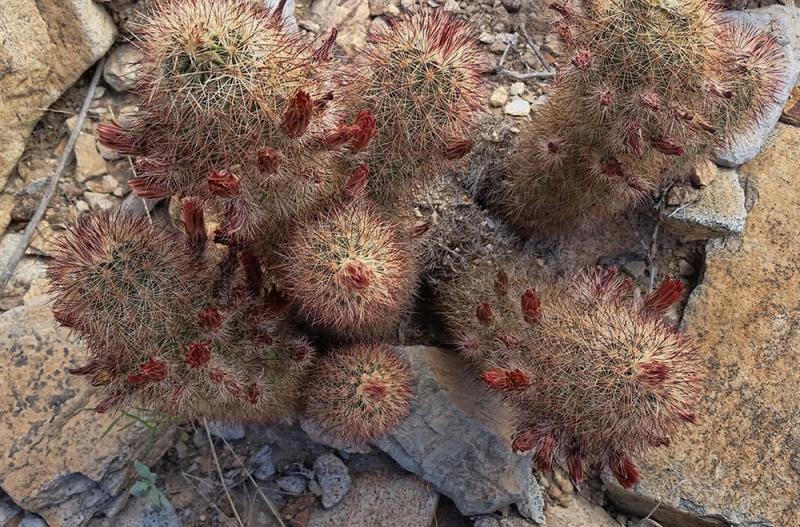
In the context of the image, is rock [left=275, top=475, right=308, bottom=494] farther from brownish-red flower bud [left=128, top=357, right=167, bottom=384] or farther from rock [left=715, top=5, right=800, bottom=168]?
rock [left=715, top=5, right=800, bottom=168]

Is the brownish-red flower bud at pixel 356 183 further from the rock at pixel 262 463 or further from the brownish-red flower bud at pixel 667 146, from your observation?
the rock at pixel 262 463

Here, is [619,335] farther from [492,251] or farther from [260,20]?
[260,20]

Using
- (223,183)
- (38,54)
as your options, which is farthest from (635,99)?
(38,54)

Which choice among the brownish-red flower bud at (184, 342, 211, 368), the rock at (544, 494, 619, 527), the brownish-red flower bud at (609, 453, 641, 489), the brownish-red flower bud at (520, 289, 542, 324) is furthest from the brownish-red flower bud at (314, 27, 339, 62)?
the rock at (544, 494, 619, 527)

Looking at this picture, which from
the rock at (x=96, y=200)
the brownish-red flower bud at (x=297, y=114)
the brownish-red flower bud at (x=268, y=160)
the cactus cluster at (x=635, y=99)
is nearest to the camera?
the brownish-red flower bud at (x=297, y=114)

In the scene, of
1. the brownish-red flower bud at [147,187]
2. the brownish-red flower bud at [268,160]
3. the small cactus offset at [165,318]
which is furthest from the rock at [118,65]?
the brownish-red flower bud at [268,160]

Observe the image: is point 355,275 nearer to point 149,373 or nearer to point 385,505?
point 149,373

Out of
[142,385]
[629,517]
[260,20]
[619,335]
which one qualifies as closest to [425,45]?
[260,20]
